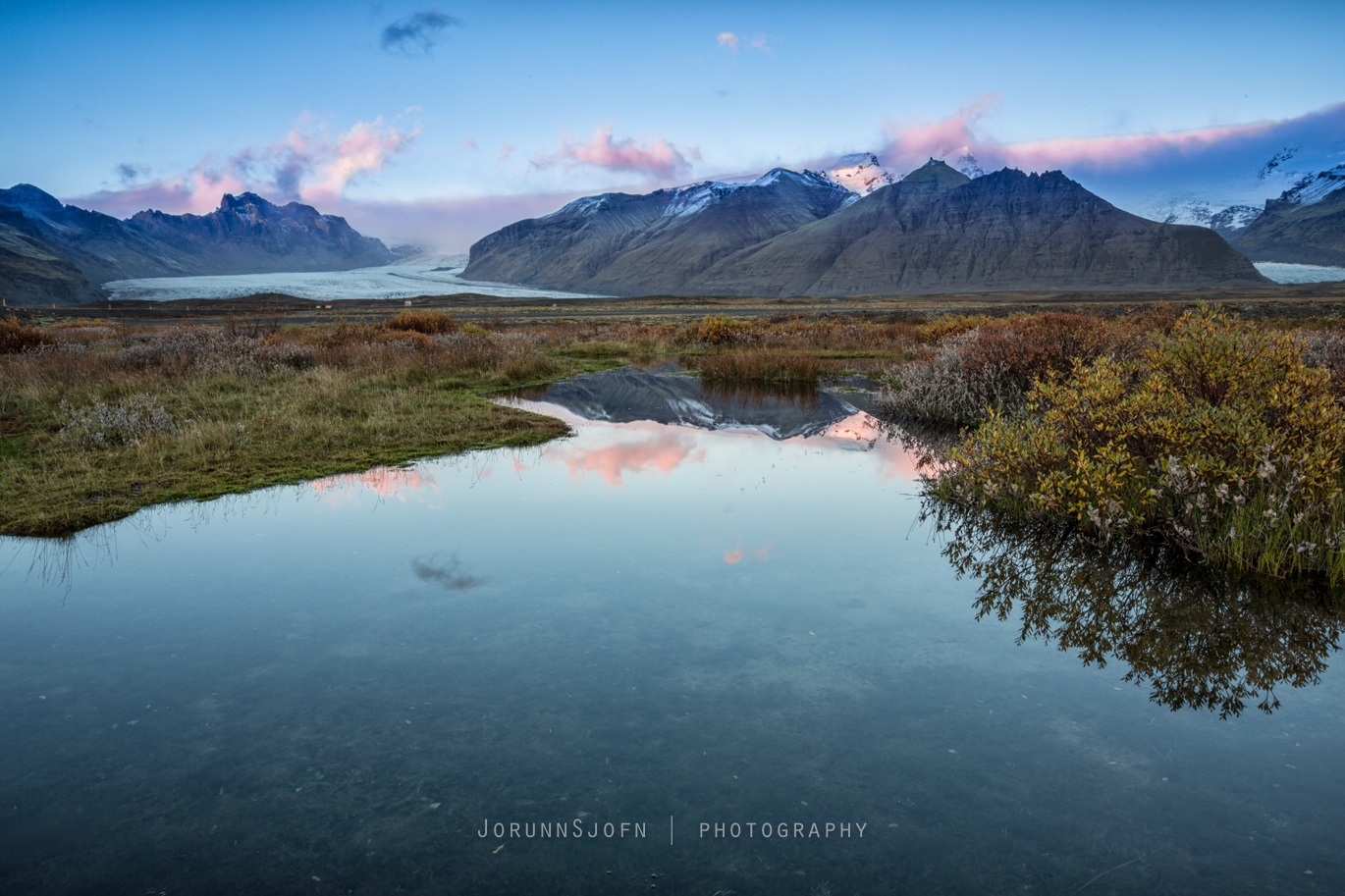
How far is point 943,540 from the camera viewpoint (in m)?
8.69

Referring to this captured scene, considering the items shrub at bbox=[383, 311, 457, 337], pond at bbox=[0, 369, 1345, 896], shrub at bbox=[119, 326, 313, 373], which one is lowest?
pond at bbox=[0, 369, 1345, 896]

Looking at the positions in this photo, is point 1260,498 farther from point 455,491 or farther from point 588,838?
point 455,491

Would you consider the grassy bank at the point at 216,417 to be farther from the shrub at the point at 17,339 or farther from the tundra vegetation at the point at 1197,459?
the tundra vegetation at the point at 1197,459

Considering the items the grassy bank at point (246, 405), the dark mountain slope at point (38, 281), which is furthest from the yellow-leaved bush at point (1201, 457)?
the dark mountain slope at point (38, 281)

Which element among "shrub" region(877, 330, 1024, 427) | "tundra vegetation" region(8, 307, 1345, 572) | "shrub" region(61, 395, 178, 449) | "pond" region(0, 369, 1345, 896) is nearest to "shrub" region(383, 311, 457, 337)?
"tundra vegetation" region(8, 307, 1345, 572)

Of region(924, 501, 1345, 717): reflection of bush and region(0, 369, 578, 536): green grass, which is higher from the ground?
region(0, 369, 578, 536): green grass

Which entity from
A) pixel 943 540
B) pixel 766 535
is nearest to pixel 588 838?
pixel 766 535

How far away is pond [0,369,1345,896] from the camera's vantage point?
368cm

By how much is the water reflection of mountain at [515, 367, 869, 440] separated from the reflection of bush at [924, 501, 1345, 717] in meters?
7.78

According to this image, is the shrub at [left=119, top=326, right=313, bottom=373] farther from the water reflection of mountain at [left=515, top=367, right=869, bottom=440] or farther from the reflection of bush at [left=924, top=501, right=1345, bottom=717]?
the reflection of bush at [left=924, top=501, right=1345, bottom=717]

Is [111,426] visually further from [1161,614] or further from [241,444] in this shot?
[1161,614]

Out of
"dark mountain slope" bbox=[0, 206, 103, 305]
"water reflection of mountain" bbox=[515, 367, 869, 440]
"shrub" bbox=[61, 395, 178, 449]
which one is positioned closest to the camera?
"shrub" bbox=[61, 395, 178, 449]

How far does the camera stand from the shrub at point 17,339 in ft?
79.8

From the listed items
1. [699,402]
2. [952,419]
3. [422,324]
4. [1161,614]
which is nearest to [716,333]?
[422,324]
